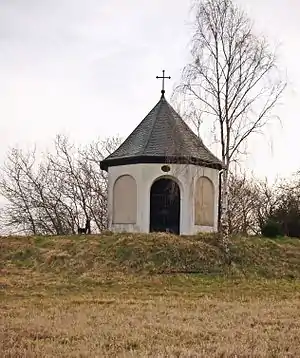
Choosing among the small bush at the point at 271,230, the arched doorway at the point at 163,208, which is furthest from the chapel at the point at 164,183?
the small bush at the point at 271,230

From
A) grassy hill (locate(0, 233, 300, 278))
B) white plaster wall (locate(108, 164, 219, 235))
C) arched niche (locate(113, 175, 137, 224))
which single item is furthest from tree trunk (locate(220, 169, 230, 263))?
arched niche (locate(113, 175, 137, 224))

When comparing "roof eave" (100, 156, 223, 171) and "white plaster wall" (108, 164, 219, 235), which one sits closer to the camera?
"roof eave" (100, 156, 223, 171)

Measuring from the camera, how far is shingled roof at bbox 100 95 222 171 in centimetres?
2583

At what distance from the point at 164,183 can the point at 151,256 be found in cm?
651

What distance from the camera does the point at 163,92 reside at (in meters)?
29.8

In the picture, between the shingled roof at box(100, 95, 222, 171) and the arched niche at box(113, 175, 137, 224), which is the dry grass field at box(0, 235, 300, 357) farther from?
the shingled roof at box(100, 95, 222, 171)

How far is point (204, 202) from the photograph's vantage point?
27.1 metres

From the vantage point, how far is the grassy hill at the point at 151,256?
20.6 metres

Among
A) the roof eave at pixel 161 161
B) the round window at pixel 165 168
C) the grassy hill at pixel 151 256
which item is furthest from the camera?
the round window at pixel 165 168

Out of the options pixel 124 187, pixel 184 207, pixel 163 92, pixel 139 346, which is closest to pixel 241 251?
pixel 184 207

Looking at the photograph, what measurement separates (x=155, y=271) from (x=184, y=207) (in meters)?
6.49

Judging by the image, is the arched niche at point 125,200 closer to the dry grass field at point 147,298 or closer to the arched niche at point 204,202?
the arched niche at point 204,202

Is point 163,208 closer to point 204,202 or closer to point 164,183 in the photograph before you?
point 164,183

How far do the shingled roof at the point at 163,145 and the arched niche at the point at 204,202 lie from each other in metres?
0.80
